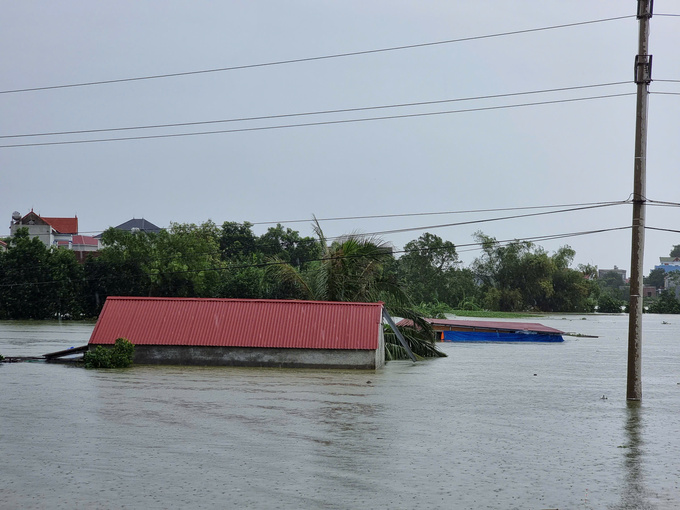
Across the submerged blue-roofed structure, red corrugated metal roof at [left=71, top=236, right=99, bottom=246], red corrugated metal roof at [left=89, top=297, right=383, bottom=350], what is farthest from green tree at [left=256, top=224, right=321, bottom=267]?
red corrugated metal roof at [left=89, top=297, right=383, bottom=350]

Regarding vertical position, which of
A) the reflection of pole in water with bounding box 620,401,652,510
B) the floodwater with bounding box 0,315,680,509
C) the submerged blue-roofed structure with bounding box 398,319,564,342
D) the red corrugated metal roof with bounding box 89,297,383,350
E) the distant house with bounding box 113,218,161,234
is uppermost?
the distant house with bounding box 113,218,161,234

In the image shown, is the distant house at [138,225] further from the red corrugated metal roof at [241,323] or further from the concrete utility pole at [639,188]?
the concrete utility pole at [639,188]

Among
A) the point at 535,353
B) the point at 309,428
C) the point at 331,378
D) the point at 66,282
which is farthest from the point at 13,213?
the point at 309,428

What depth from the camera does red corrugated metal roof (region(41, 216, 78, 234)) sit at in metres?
151

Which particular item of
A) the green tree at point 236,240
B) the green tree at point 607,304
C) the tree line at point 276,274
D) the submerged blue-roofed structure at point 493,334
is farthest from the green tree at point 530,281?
the submerged blue-roofed structure at point 493,334

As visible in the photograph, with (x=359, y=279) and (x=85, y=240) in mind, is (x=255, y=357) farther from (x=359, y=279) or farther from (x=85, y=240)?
(x=85, y=240)

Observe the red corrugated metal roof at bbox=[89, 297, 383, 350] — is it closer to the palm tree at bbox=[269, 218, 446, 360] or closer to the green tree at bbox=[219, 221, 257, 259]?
the palm tree at bbox=[269, 218, 446, 360]

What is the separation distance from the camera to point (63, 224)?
15262cm

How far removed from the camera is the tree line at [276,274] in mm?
38688

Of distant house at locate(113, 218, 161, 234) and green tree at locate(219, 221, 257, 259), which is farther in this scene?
distant house at locate(113, 218, 161, 234)

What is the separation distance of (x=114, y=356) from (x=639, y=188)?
778 inches

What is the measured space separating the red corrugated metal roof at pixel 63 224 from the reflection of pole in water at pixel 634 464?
14187cm

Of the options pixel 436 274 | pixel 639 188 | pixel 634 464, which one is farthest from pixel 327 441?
pixel 436 274

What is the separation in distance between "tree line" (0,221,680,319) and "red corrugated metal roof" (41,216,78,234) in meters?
52.2
